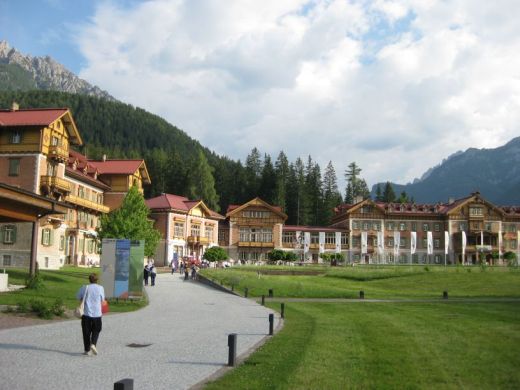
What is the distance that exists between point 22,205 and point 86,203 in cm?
3271

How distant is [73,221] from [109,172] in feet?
36.5

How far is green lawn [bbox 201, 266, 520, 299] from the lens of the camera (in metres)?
33.2

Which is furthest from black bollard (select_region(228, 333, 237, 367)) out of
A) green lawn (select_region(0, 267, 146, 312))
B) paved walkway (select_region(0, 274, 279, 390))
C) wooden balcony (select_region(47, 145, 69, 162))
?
wooden balcony (select_region(47, 145, 69, 162))

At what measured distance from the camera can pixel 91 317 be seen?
12.2 meters

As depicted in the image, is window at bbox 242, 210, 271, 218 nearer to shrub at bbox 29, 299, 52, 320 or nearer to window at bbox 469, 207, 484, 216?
window at bbox 469, 207, 484, 216

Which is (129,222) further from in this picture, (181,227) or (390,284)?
(181,227)

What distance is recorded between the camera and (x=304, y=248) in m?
84.0

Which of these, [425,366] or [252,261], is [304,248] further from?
[425,366]

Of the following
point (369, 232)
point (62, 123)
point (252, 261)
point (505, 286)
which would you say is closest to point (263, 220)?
point (252, 261)

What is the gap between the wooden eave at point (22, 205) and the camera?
924 inches

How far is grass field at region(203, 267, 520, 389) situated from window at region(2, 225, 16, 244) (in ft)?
88.9

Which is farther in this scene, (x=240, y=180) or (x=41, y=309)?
(x=240, y=180)

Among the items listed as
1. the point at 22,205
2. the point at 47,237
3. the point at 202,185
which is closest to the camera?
the point at 22,205

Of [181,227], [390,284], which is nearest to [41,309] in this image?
[390,284]
